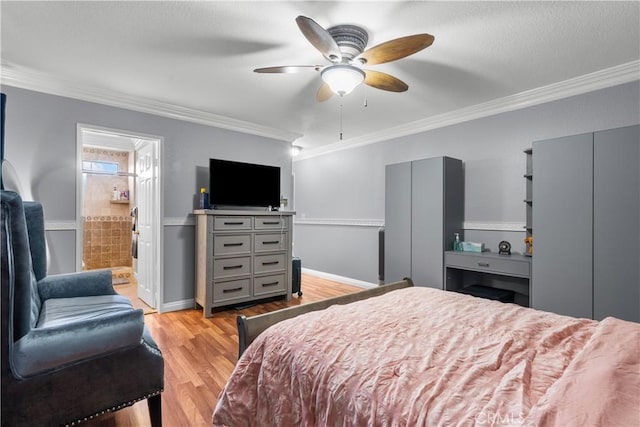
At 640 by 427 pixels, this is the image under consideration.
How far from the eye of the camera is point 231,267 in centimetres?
370

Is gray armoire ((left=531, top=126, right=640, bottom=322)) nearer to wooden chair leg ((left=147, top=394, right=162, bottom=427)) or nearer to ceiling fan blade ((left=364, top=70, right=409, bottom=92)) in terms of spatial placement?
ceiling fan blade ((left=364, top=70, right=409, bottom=92))

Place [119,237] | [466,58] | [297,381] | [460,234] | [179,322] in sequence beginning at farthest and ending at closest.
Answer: [119,237] < [460,234] < [179,322] < [466,58] < [297,381]

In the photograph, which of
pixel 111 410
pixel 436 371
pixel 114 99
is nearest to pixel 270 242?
pixel 114 99

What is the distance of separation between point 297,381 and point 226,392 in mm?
437

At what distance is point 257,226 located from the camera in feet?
12.8

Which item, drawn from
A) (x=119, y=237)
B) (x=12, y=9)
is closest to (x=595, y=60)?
(x=12, y=9)

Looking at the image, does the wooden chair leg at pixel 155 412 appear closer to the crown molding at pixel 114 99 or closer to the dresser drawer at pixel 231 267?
the dresser drawer at pixel 231 267

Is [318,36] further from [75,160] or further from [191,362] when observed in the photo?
[75,160]

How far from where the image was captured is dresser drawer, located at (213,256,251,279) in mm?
3596

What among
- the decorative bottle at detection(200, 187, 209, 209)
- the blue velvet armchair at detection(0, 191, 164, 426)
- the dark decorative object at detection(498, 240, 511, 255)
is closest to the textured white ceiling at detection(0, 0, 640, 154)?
the decorative bottle at detection(200, 187, 209, 209)

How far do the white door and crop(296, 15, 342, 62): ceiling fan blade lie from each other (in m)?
2.73

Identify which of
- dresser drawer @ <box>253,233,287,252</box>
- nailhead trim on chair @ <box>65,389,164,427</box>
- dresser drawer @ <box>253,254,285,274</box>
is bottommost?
nailhead trim on chair @ <box>65,389,164,427</box>

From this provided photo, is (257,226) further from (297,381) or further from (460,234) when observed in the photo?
(297,381)

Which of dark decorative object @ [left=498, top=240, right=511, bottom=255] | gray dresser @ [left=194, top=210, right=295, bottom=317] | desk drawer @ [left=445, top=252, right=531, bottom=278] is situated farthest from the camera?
gray dresser @ [left=194, top=210, right=295, bottom=317]
